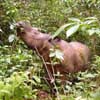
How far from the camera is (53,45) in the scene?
579 centimetres

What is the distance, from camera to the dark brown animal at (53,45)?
19.8 feet

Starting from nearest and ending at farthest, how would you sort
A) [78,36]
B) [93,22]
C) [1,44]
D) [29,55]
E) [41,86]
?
[93,22]
[41,86]
[29,55]
[1,44]
[78,36]

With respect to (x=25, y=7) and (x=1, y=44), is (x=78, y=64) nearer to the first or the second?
(x=1, y=44)

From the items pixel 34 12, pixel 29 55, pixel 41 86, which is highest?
pixel 34 12

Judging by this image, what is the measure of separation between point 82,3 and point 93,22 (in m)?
6.53

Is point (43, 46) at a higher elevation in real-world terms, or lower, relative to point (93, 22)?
lower

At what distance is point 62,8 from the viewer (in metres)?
8.55

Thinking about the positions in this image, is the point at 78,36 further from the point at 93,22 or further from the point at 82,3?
the point at 93,22

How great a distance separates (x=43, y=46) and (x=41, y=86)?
668 millimetres

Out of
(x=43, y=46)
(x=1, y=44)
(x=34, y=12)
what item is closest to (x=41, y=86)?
(x=43, y=46)

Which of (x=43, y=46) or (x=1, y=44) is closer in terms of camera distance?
(x=43, y=46)

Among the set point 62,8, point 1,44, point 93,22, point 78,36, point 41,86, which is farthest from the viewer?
point 62,8

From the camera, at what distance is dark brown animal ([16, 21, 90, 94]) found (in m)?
6.05

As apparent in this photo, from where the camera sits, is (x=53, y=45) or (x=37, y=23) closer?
(x=53, y=45)
